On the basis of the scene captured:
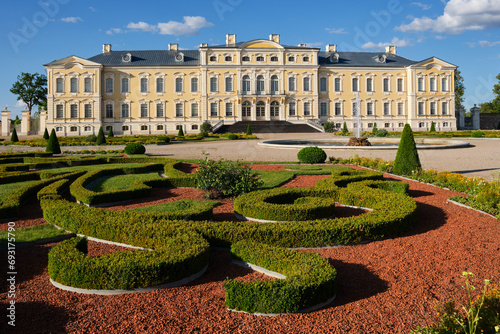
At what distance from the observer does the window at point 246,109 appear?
41.3 meters

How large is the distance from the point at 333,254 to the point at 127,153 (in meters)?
13.4

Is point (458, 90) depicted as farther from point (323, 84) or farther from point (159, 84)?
point (159, 84)

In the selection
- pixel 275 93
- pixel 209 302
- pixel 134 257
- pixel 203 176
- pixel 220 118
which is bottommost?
pixel 209 302

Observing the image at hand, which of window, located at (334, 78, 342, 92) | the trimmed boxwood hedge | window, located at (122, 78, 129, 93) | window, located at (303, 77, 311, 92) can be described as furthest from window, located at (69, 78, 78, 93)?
the trimmed boxwood hedge

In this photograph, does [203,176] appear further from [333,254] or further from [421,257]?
[421,257]

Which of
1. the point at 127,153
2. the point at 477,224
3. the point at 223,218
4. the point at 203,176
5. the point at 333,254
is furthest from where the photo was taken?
the point at 127,153

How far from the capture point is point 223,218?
617 cm

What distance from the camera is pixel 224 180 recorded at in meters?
7.41

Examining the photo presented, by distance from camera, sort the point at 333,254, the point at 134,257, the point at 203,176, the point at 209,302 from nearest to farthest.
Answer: the point at 209,302 < the point at 134,257 < the point at 333,254 < the point at 203,176

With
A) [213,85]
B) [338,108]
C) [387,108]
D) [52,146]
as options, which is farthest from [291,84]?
[52,146]

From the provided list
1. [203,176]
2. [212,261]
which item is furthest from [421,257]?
[203,176]

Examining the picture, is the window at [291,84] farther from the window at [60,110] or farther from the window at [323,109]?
the window at [60,110]

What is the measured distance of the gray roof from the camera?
4006 centimetres

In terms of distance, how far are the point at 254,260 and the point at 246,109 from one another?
38.1m
